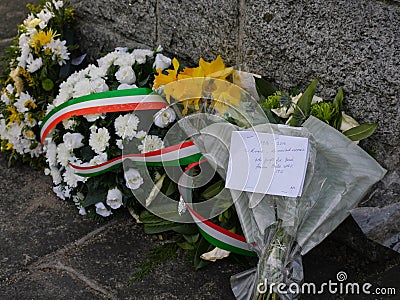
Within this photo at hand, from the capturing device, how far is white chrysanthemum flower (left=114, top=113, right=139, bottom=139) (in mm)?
2830

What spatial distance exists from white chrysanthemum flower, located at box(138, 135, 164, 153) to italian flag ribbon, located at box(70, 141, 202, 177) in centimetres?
2

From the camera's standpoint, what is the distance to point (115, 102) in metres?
2.88

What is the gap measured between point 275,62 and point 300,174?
0.63 metres

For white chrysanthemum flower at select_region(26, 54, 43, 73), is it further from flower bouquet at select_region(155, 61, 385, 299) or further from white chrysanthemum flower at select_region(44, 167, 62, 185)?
flower bouquet at select_region(155, 61, 385, 299)

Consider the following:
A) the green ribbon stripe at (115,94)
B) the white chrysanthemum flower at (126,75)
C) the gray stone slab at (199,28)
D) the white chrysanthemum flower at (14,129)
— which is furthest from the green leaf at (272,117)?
the white chrysanthemum flower at (14,129)

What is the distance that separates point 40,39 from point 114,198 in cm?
97

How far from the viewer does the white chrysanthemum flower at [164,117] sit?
9.20 feet

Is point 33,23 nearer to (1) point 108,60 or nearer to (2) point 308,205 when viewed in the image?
(1) point 108,60

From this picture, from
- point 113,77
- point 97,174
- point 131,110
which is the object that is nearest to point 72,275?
point 97,174

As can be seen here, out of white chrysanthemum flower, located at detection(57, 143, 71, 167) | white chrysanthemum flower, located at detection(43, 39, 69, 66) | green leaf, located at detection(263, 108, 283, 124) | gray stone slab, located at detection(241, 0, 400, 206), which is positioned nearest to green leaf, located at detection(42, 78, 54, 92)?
white chrysanthemum flower, located at detection(43, 39, 69, 66)

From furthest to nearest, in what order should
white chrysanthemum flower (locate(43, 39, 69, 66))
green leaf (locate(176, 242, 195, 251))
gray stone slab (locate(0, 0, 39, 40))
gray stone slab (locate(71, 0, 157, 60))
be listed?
gray stone slab (locate(0, 0, 39, 40)), white chrysanthemum flower (locate(43, 39, 69, 66)), gray stone slab (locate(71, 0, 157, 60)), green leaf (locate(176, 242, 195, 251))

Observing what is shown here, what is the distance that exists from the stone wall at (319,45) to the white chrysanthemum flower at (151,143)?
0.48 m

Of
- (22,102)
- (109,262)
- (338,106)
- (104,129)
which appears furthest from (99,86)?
(338,106)

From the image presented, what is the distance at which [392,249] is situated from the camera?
2488mm
